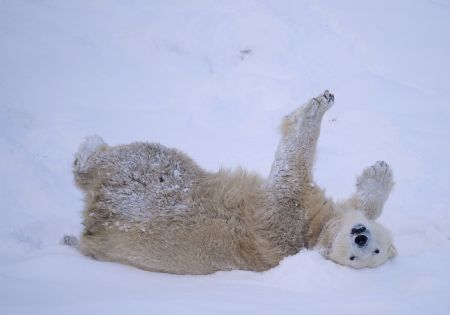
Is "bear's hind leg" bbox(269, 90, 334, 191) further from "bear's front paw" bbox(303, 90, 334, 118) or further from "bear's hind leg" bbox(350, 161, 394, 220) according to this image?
"bear's hind leg" bbox(350, 161, 394, 220)

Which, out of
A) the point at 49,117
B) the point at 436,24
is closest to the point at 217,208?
the point at 49,117

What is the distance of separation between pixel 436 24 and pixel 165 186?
5.94 meters

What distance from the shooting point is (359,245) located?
3.68m

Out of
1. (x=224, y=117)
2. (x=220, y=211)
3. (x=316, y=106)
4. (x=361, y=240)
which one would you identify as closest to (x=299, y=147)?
(x=316, y=106)

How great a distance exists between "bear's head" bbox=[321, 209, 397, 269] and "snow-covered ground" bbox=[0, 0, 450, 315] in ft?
0.41

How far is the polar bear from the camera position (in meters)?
3.92

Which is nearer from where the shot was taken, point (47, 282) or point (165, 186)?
point (47, 282)

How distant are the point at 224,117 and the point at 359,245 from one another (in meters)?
3.49

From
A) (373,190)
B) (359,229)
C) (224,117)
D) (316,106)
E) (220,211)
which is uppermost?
(224,117)

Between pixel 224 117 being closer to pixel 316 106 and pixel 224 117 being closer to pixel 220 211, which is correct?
pixel 316 106

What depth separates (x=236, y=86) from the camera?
7.27 metres

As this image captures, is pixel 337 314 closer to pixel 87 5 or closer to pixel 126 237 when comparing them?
pixel 126 237

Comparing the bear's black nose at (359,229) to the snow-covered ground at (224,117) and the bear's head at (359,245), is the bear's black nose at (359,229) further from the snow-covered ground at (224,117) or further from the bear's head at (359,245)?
the snow-covered ground at (224,117)

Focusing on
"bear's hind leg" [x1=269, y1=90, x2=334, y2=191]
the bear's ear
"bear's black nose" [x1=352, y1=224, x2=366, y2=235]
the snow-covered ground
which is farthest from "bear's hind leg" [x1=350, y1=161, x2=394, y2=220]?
"bear's black nose" [x1=352, y1=224, x2=366, y2=235]
